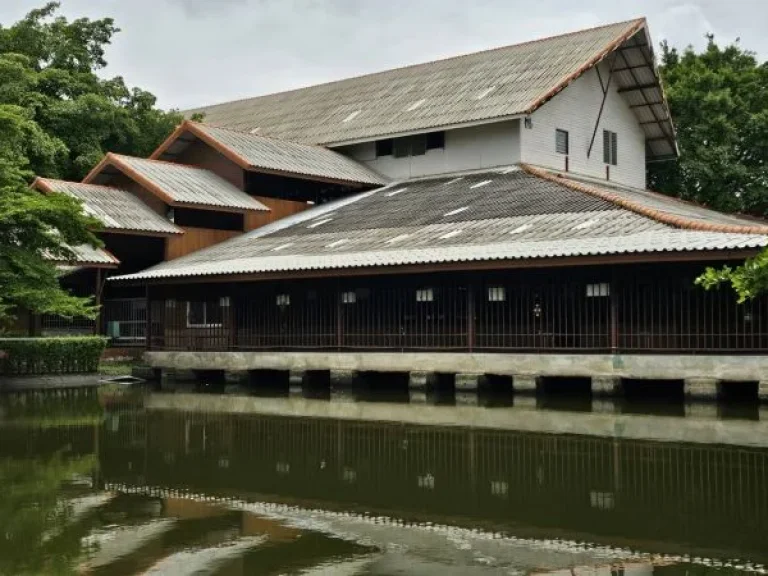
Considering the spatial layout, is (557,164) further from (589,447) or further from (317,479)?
(317,479)

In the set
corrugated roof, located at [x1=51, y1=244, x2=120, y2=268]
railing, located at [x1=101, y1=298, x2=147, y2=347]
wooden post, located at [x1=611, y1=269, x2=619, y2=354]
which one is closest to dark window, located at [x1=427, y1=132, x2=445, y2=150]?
→ railing, located at [x1=101, y1=298, x2=147, y2=347]

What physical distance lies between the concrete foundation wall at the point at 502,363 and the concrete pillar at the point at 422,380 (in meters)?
0.14

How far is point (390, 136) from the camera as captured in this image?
1737 inches

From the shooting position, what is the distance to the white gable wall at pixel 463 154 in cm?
4116

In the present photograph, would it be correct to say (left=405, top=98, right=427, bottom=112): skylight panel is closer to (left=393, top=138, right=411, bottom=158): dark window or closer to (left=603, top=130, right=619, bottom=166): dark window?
(left=393, top=138, right=411, bottom=158): dark window

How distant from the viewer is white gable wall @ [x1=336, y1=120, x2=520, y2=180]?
41.2m

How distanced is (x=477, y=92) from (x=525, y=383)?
1989 centimetres

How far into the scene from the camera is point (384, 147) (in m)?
45.5

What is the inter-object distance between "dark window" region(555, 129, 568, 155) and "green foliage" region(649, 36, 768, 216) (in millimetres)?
8482

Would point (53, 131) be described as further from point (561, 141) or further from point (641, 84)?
point (641, 84)

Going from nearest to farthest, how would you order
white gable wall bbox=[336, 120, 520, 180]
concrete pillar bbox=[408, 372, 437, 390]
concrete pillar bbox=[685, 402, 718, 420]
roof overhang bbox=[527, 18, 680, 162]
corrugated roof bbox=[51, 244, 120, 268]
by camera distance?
concrete pillar bbox=[685, 402, 718, 420], concrete pillar bbox=[408, 372, 437, 390], corrugated roof bbox=[51, 244, 120, 268], roof overhang bbox=[527, 18, 680, 162], white gable wall bbox=[336, 120, 520, 180]

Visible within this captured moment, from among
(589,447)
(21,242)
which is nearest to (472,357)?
(589,447)

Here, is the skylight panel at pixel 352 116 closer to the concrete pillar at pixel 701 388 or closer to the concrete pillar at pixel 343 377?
the concrete pillar at pixel 343 377

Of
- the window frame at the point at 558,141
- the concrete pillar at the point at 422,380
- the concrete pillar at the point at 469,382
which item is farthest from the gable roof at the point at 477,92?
the concrete pillar at the point at 469,382
